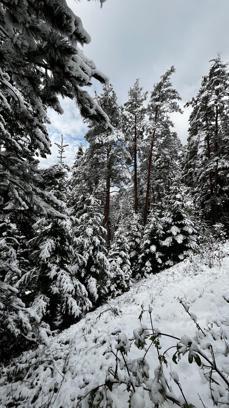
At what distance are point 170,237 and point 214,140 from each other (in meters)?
9.14

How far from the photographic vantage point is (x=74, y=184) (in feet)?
76.8

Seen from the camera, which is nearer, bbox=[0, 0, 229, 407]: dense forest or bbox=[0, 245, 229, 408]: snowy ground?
bbox=[0, 0, 229, 407]: dense forest

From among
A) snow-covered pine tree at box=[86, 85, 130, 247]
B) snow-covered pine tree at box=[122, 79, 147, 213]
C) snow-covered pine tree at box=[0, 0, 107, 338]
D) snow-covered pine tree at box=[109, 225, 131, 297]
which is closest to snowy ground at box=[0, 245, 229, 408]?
snow-covered pine tree at box=[0, 0, 107, 338]

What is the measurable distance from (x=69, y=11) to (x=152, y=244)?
14092 mm

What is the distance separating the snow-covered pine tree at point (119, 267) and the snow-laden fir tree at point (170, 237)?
115 centimetres

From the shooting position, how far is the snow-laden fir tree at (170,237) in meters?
14.4

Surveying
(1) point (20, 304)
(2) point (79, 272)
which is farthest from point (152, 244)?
(1) point (20, 304)

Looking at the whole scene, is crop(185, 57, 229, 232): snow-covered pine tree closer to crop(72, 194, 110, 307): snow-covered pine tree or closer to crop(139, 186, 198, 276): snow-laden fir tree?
crop(139, 186, 198, 276): snow-laden fir tree

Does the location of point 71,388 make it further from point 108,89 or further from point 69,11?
point 108,89

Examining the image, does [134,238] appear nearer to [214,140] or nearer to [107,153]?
[107,153]

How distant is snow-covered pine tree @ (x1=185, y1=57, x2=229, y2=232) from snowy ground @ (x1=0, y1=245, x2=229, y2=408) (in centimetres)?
1055

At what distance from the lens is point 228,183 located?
55.0ft

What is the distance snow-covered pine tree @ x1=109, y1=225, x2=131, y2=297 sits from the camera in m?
13.8

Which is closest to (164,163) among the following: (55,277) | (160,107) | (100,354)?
(160,107)
